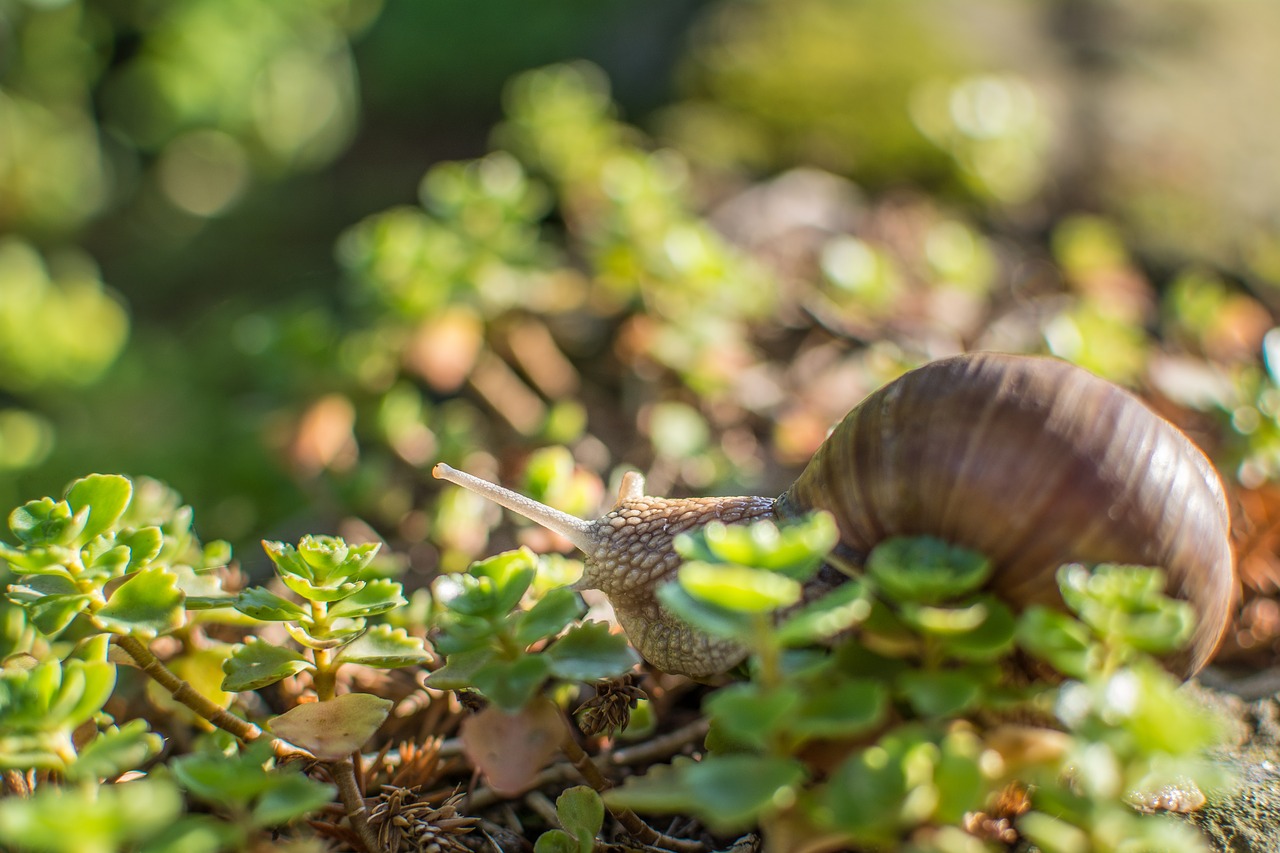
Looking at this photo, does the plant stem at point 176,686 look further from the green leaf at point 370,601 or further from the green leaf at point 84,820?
the green leaf at point 84,820

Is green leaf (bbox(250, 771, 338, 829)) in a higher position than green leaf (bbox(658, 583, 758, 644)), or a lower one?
lower

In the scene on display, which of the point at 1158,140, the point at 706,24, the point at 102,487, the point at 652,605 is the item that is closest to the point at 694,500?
the point at 652,605

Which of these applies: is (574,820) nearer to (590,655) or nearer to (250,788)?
(590,655)

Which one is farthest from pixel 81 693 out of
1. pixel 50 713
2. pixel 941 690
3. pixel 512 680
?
pixel 941 690

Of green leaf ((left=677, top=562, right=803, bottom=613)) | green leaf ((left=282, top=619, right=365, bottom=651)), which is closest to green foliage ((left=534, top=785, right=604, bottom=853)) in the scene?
green leaf ((left=282, top=619, right=365, bottom=651))

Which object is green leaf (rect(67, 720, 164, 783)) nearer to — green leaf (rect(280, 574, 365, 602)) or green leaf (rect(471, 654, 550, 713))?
green leaf (rect(280, 574, 365, 602))

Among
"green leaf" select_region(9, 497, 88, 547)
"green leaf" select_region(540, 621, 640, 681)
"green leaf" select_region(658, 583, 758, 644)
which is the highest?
"green leaf" select_region(658, 583, 758, 644)
